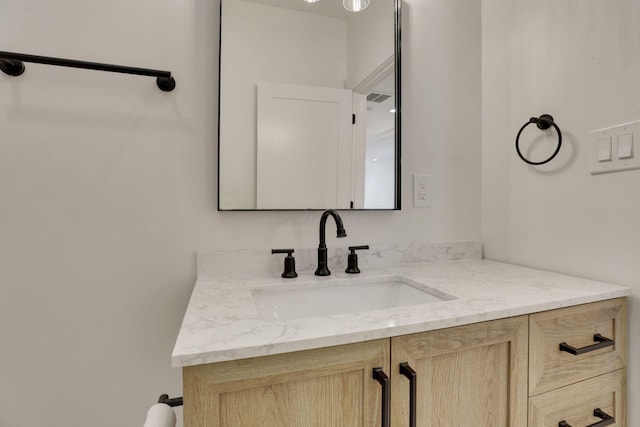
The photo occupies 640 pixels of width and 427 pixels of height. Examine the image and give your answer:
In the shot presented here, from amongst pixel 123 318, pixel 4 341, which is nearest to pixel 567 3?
pixel 123 318

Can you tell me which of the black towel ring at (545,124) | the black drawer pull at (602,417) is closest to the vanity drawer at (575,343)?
the black drawer pull at (602,417)

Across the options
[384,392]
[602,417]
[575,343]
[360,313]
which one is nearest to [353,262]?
[360,313]

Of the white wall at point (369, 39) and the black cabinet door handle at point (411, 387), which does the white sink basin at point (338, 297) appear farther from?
the white wall at point (369, 39)

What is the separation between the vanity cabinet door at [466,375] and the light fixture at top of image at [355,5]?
1144 mm

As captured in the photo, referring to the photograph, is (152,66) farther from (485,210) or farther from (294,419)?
(485,210)

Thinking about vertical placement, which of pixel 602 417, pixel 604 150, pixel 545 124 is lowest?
pixel 602 417

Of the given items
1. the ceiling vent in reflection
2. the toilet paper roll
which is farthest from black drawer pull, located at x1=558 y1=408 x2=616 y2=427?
the ceiling vent in reflection

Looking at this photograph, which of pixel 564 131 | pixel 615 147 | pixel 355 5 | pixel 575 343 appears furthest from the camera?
pixel 355 5

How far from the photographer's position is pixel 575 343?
793 millimetres

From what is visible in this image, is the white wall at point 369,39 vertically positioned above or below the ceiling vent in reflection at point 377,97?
above

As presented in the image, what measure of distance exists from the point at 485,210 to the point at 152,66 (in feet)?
4.52

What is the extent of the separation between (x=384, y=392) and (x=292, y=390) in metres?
0.18

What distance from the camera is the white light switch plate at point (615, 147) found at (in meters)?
0.86

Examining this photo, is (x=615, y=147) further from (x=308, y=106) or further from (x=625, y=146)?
(x=308, y=106)
